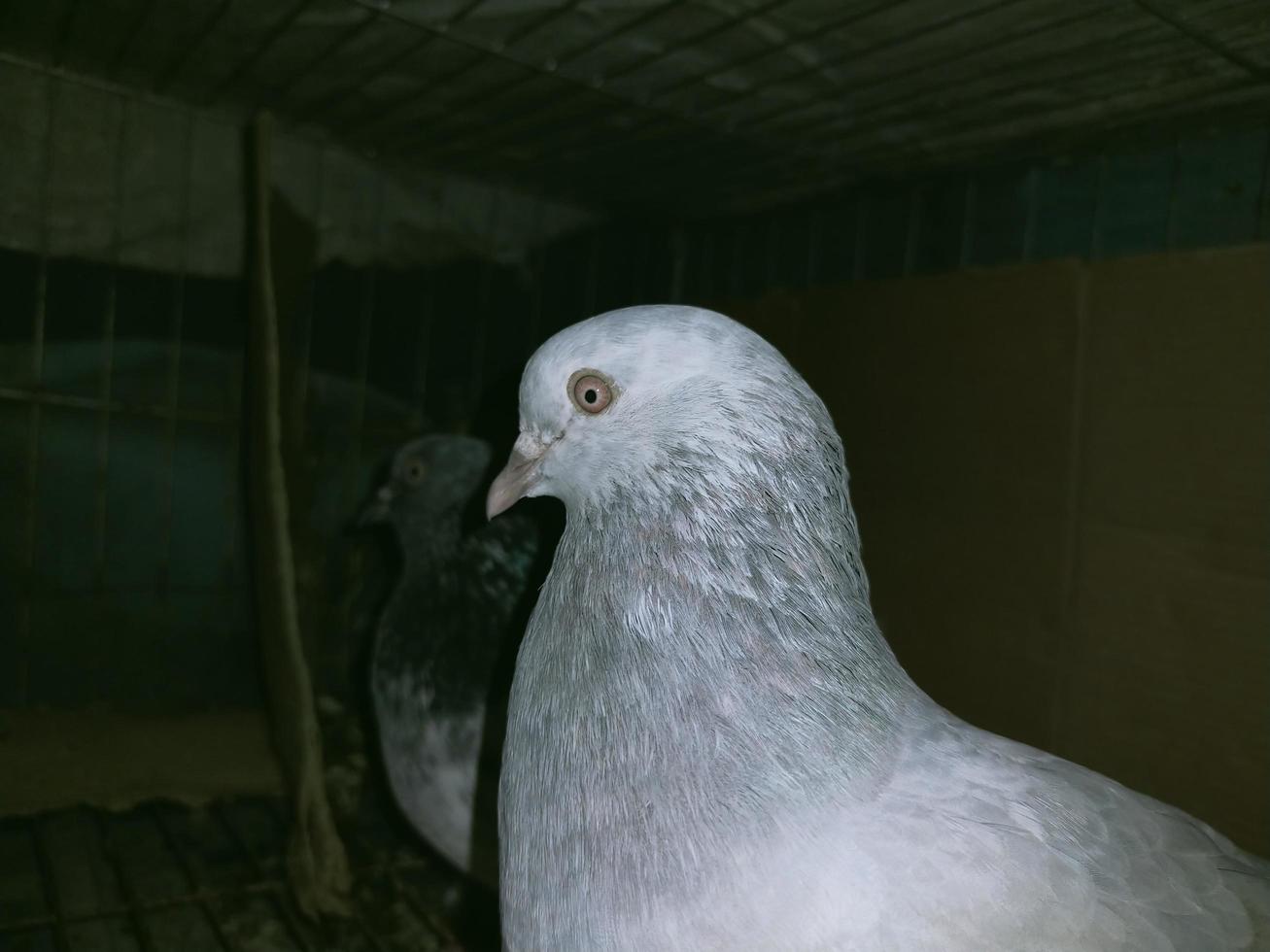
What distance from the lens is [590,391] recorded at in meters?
1.15

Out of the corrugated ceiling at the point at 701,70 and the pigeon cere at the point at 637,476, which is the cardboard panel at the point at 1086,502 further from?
the corrugated ceiling at the point at 701,70

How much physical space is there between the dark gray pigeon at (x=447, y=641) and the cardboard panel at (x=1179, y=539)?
1.21 meters

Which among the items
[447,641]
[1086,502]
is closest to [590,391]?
[1086,502]

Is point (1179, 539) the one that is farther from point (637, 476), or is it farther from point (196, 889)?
point (196, 889)

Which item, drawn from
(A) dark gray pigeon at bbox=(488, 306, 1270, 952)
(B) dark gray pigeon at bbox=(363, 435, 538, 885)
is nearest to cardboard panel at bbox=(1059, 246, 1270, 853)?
(A) dark gray pigeon at bbox=(488, 306, 1270, 952)

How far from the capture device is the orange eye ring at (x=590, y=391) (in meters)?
1.14

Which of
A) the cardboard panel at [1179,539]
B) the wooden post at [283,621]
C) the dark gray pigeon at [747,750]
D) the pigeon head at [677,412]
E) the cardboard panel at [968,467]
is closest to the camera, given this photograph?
the dark gray pigeon at [747,750]

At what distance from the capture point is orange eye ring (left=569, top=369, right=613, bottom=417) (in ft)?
3.75

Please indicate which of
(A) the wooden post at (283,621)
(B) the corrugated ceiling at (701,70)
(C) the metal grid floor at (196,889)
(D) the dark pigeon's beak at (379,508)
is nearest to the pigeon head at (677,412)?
(B) the corrugated ceiling at (701,70)

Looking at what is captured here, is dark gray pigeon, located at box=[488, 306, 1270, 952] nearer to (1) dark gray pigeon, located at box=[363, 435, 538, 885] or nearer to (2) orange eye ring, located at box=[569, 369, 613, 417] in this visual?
(2) orange eye ring, located at box=[569, 369, 613, 417]

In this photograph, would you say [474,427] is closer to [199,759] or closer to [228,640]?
[228,640]

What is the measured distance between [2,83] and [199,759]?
5.50 ft

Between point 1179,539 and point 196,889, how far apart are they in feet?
6.69

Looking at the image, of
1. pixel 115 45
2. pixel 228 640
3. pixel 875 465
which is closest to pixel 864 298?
pixel 875 465
